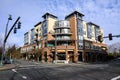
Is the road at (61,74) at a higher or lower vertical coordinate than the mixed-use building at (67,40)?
lower

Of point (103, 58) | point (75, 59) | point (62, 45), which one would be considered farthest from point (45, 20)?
point (103, 58)

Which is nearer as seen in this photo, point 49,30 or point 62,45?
point 62,45

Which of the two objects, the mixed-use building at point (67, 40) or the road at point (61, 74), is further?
the mixed-use building at point (67, 40)

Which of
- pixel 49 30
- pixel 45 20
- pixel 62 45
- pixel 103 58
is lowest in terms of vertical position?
pixel 103 58

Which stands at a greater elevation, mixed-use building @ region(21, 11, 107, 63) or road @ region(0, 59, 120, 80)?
mixed-use building @ region(21, 11, 107, 63)

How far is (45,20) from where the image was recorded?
7406 cm

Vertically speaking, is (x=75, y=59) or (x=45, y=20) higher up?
(x=45, y=20)

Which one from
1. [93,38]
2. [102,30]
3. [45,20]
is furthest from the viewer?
[102,30]

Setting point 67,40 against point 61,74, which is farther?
point 67,40

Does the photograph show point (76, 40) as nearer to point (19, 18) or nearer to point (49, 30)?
point (49, 30)

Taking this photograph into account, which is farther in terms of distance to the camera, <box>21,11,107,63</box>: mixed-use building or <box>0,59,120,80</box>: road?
<box>21,11,107,63</box>: mixed-use building

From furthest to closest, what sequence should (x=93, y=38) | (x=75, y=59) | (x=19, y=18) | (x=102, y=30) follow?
1. (x=102, y=30)
2. (x=93, y=38)
3. (x=75, y=59)
4. (x=19, y=18)

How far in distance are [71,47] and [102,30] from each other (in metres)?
35.3

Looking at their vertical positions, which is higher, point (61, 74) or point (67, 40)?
point (67, 40)
